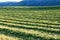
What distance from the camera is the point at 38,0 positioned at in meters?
74.8

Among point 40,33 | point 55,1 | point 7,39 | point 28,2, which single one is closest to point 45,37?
point 40,33

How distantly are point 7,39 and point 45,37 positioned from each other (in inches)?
112

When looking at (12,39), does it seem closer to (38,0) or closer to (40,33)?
(40,33)

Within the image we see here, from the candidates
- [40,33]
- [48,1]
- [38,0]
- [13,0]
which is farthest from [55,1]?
[40,33]

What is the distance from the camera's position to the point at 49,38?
14.3 m

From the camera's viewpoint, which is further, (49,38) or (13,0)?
(13,0)

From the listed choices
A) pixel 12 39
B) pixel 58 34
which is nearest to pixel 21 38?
pixel 12 39

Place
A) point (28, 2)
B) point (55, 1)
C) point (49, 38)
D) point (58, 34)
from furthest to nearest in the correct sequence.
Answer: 1. point (28, 2)
2. point (55, 1)
3. point (58, 34)
4. point (49, 38)

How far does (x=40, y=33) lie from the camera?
16.2 m

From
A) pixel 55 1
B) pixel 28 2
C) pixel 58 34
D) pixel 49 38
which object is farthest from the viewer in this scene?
pixel 28 2

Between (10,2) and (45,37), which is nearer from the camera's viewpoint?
(45,37)

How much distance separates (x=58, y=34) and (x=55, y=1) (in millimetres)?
52985

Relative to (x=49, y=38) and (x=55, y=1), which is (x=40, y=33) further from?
(x=55, y=1)

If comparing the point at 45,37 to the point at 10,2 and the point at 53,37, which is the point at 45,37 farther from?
the point at 10,2
